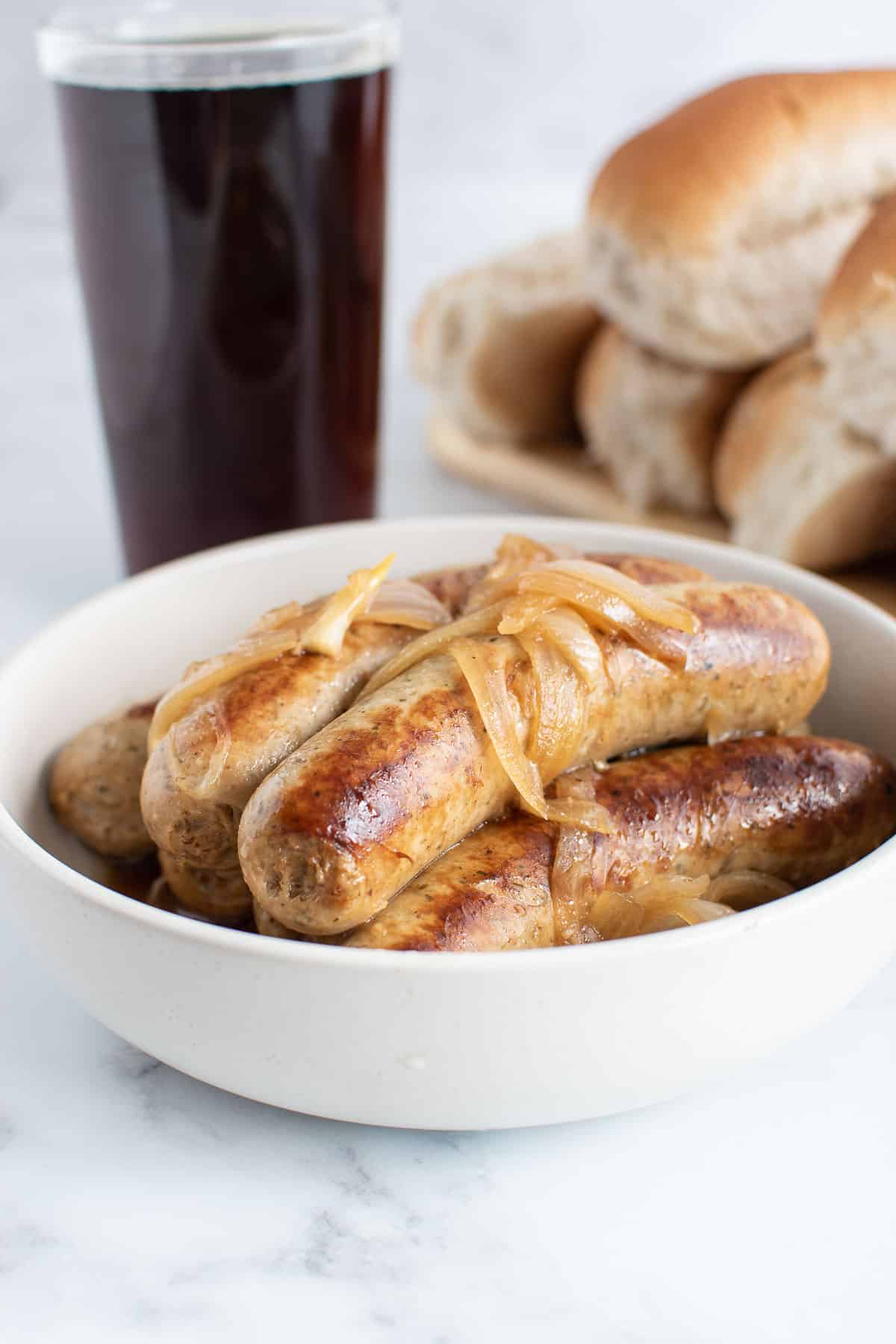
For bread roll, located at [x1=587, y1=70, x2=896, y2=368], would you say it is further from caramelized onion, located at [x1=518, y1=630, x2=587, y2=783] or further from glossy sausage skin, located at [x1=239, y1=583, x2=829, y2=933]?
caramelized onion, located at [x1=518, y1=630, x2=587, y2=783]

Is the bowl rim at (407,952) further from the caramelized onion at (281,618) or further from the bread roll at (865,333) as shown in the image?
the bread roll at (865,333)

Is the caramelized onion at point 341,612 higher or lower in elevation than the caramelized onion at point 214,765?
higher

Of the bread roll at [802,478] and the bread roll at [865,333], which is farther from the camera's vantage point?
the bread roll at [802,478]

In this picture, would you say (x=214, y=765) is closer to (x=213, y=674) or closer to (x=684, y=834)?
(x=213, y=674)

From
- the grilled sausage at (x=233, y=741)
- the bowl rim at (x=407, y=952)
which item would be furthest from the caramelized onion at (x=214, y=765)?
the bowl rim at (x=407, y=952)

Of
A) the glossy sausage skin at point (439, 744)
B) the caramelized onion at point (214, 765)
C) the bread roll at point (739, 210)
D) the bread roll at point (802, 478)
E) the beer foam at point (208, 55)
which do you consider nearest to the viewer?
the glossy sausage skin at point (439, 744)

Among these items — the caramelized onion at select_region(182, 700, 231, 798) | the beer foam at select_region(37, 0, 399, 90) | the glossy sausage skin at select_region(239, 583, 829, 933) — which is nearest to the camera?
the glossy sausage skin at select_region(239, 583, 829, 933)

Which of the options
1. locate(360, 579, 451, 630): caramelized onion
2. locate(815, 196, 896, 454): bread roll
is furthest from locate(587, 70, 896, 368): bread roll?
locate(360, 579, 451, 630): caramelized onion

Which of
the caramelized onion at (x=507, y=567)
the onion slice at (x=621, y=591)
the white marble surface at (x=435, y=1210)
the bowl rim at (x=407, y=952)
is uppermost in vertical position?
the onion slice at (x=621, y=591)
